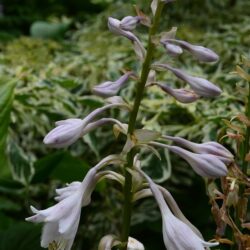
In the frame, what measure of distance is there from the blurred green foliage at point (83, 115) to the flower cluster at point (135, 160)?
698 millimetres

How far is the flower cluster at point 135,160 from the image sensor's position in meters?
1.03

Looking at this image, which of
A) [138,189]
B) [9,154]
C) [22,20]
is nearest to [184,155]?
[138,189]

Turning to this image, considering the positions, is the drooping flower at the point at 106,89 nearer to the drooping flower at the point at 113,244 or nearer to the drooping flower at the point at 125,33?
the drooping flower at the point at 125,33

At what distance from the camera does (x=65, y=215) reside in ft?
3.36

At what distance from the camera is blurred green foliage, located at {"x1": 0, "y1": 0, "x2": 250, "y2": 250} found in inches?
75.0

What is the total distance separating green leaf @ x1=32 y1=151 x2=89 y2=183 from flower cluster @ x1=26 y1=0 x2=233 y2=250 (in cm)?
74

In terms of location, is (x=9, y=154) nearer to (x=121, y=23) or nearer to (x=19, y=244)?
(x=19, y=244)

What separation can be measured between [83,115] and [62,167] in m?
0.36

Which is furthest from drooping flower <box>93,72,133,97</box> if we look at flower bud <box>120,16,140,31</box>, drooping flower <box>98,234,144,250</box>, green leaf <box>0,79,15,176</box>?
green leaf <box>0,79,15,176</box>

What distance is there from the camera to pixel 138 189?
3.74ft

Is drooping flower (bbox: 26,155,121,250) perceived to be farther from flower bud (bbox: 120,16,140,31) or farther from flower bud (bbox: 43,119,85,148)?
flower bud (bbox: 120,16,140,31)

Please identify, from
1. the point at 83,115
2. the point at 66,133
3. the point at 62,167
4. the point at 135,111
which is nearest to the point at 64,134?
the point at 66,133

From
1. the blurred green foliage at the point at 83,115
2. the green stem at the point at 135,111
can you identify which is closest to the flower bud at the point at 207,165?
the green stem at the point at 135,111

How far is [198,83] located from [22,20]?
11.1ft
